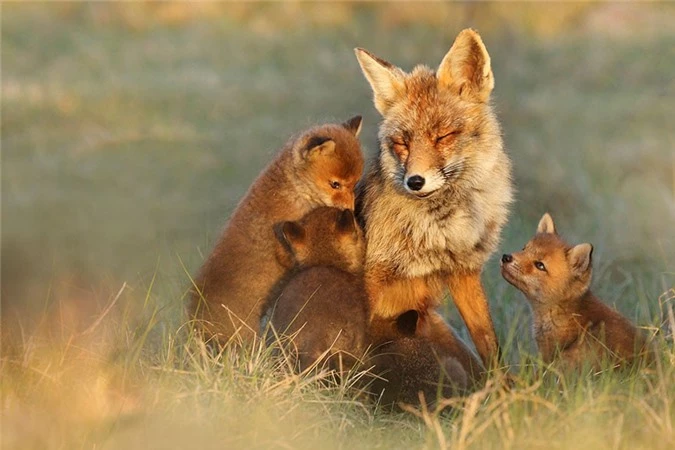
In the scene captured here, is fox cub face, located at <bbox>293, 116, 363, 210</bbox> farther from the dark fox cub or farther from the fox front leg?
the fox front leg

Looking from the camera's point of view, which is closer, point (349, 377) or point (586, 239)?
point (349, 377)

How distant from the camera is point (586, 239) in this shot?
1009 cm

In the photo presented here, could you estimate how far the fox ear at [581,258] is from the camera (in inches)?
278

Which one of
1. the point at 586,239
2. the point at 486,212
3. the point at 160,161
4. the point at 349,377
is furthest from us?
the point at 160,161

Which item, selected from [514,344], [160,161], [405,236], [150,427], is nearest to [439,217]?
[405,236]

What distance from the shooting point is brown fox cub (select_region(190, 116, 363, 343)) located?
6.78m

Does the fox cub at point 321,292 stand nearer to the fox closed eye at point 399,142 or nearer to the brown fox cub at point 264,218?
the brown fox cub at point 264,218

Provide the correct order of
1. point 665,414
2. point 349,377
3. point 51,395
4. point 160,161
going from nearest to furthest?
point 665,414 → point 51,395 → point 349,377 → point 160,161

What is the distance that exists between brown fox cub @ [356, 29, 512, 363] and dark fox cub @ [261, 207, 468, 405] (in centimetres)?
17

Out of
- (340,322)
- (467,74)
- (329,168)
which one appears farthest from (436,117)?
(340,322)

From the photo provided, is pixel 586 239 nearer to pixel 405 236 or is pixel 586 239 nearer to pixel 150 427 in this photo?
pixel 405 236

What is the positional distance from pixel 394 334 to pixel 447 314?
5.54 ft

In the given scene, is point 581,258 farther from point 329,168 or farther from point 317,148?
point 317,148

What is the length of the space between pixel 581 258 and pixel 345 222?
4.95ft
